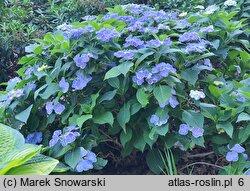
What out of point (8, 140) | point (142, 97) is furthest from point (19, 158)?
point (142, 97)

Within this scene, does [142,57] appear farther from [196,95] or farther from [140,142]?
[140,142]

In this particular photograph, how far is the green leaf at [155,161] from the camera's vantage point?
2.54 metres

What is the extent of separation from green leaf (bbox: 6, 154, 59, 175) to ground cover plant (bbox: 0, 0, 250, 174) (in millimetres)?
342

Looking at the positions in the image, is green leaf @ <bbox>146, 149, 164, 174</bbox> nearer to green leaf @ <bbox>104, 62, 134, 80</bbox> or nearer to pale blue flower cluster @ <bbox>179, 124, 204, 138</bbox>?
pale blue flower cluster @ <bbox>179, 124, 204, 138</bbox>

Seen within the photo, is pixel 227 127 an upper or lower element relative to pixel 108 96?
lower

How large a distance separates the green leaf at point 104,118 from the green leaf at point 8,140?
55 cm

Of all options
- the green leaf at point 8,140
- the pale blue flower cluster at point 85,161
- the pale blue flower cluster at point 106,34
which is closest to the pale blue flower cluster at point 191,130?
the pale blue flower cluster at point 85,161

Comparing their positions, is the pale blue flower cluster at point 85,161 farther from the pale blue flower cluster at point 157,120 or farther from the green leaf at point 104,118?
the pale blue flower cluster at point 157,120

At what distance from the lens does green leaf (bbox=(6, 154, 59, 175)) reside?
5.67ft

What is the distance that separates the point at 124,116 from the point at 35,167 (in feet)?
2.33

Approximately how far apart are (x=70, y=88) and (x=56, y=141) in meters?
0.36

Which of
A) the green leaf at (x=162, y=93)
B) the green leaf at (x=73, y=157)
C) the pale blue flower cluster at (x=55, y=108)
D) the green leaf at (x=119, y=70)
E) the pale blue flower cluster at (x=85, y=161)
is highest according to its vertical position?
the green leaf at (x=119, y=70)

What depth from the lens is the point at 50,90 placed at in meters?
2.43

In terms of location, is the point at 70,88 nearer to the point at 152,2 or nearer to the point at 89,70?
the point at 89,70
